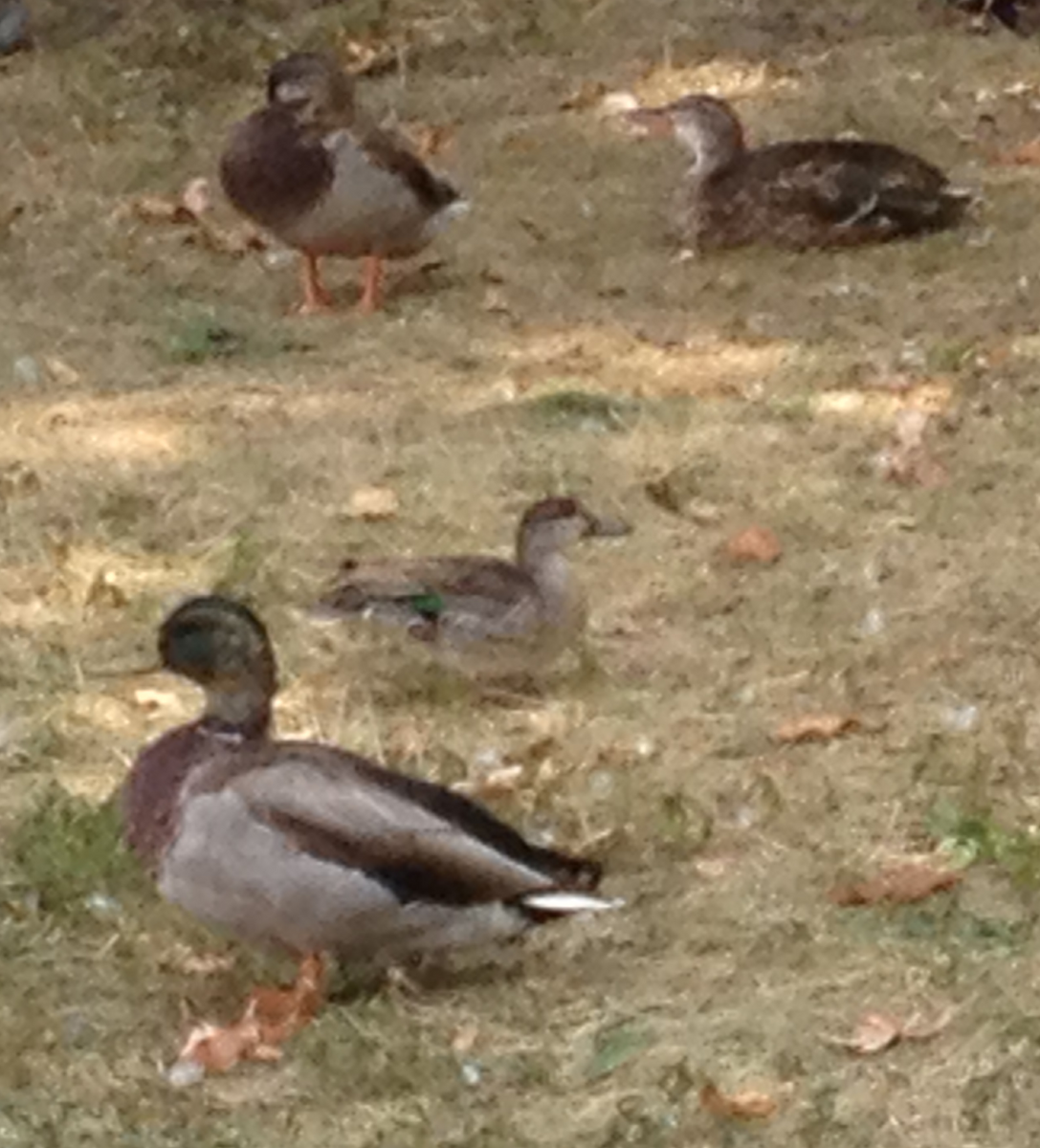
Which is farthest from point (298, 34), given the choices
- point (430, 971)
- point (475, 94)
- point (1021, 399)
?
point (430, 971)

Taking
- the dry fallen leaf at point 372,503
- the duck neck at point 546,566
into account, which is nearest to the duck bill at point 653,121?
the dry fallen leaf at point 372,503

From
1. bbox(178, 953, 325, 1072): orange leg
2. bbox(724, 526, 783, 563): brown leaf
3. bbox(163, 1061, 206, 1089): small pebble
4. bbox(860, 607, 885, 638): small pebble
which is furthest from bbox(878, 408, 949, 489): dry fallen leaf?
bbox(163, 1061, 206, 1089): small pebble

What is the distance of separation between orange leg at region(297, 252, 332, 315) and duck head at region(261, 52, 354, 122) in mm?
400

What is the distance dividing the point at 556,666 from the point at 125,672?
43.5 inches

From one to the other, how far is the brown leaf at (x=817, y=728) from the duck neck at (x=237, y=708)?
1.25 metres

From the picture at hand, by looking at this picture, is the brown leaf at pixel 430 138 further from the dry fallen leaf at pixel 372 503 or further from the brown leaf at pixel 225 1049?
the brown leaf at pixel 225 1049

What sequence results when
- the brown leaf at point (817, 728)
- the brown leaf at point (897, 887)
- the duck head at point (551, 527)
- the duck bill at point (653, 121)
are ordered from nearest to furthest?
1. the brown leaf at point (897, 887)
2. the brown leaf at point (817, 728)
3. the duck head at point (551, 527)
4. the duck bill at point (653, 121)

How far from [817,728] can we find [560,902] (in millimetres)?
1262

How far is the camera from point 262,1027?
4.75m

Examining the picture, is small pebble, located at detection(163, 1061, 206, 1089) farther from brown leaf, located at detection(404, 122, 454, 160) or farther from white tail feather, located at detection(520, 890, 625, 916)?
brown leaf, located at detection(404, 122, 454, 160)

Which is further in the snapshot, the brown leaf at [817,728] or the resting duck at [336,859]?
the brown leaf at [817,728]

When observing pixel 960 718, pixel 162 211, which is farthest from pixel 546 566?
pixel 162 211

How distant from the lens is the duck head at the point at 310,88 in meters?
8.70

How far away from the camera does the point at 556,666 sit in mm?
6293
